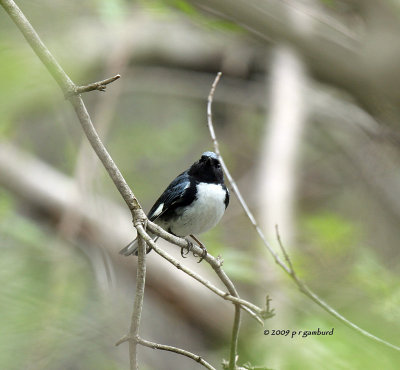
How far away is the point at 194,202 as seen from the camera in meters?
3.45

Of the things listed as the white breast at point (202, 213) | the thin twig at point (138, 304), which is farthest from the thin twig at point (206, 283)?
the white breast at point (202, 213)

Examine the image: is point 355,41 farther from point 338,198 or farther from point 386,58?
point 338,198

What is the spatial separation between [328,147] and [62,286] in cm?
509

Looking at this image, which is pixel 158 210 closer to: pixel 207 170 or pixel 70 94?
pixel 207 170

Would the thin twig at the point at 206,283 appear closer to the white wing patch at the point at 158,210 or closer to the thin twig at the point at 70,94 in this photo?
the thin twig at the point at 70,94

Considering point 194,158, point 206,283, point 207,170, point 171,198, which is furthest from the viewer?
point 194,158

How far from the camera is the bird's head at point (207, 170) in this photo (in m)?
3.65

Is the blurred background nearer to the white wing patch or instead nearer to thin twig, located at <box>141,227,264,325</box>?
thin twig, located at <box>141,227,264,325</box>

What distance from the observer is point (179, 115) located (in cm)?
753

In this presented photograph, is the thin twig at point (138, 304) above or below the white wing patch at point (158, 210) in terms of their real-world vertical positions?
below

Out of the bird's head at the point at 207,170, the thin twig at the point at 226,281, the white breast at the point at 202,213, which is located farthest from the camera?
the bird's head at the point at 207,170

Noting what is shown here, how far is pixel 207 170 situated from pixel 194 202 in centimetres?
31

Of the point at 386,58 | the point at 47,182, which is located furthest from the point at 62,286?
the point at 47,182

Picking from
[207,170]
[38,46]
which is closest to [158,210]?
[207,170]
